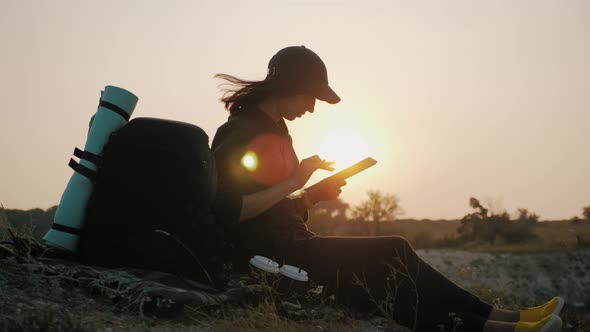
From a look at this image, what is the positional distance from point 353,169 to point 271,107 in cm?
91

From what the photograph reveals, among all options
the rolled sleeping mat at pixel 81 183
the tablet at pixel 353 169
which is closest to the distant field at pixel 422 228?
the tablet at pixel 353 169

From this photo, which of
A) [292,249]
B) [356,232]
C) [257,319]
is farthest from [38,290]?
[356,232]

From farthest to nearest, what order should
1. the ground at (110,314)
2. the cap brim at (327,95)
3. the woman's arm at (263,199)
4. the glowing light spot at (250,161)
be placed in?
the cap brim at (327,95) < the glowing light spot at (250,161) < the woman's arm at (263,199) < the ground at (110,314)

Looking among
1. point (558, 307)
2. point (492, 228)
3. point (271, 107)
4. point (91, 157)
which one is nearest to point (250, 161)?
point (271, 107)

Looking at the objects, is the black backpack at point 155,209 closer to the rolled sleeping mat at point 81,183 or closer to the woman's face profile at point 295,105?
the rolled sleeping mat at point 81,183

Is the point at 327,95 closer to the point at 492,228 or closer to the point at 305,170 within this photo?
the point at 305,170

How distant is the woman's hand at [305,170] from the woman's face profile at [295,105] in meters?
0.56

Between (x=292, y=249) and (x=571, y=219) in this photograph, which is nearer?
(x=292, y=249)

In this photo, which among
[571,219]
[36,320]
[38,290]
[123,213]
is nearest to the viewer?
[36,320]

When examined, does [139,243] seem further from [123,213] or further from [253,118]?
[253,118]

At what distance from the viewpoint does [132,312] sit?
4012mm

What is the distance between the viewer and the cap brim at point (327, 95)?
204 inches

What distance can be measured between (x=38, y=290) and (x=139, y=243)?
788 mm

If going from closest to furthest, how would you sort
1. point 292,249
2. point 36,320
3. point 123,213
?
1. point 36,320
2. point 123,213
3. point 292,249
